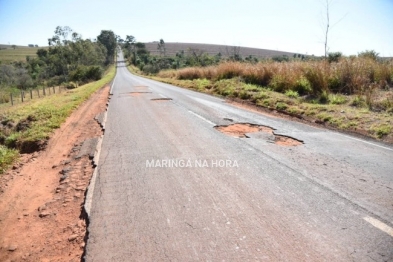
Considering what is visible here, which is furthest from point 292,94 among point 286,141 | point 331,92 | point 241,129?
point 286,141

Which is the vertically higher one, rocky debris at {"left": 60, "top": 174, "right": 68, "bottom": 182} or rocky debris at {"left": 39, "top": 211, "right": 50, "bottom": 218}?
rocky debris at {"left": 60, "top": 174, "right": 68, "bottom": 182}

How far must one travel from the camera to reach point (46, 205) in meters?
3.97

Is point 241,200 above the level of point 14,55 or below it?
below

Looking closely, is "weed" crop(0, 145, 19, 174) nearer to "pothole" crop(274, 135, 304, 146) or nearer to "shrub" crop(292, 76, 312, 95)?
"pothole" crop(274, 135, 304, 146)

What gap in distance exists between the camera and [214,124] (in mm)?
7867

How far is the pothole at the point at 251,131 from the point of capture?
20.2ft

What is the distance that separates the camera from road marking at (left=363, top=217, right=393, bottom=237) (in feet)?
9.39

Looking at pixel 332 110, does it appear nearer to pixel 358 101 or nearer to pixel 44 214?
pixel 358 101

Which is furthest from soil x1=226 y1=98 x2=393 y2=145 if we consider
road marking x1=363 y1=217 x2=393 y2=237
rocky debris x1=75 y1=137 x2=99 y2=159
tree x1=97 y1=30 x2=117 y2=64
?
tree x1=97 y1=30 x2=117 y2=64

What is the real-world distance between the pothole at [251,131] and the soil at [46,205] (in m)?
3.60

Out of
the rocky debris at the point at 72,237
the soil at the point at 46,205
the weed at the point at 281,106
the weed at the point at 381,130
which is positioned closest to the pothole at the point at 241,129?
the weed at the point at 381,130

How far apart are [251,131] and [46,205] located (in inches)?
199

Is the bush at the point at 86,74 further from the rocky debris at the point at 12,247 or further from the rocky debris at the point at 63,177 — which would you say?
the rocky debris at the point at 12,247

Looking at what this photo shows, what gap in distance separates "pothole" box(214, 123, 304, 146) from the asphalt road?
0.26m
